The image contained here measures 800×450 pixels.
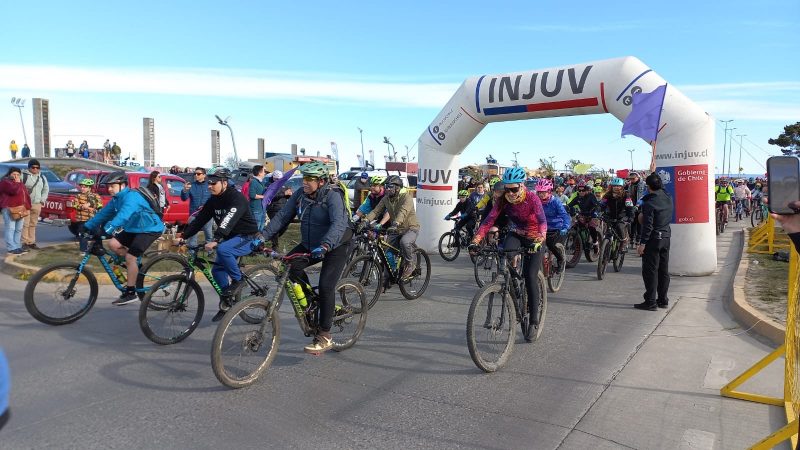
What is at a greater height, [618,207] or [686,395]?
[618,207]

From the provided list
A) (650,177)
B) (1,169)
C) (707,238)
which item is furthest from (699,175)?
(1,169)

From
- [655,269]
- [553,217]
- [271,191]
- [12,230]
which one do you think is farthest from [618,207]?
[12,230]

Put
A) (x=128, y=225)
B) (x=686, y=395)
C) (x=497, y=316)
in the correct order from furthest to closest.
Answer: (x=128, y=225) < (x=497, y=316) < (x=686, y=395)

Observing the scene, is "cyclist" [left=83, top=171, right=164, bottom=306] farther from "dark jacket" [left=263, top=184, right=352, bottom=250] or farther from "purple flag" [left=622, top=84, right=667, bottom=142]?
"purple flag" [left=622, top=84, right=667, bottom=142]

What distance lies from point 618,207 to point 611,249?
3.18 feet

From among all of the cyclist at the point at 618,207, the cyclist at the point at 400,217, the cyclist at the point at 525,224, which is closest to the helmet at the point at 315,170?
the cyclist at the point at 525,224

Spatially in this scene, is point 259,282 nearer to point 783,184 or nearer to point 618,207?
point 783,184

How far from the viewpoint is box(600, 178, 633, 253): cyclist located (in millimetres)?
11522

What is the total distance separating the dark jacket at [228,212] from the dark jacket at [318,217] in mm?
856

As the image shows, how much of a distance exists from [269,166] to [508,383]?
44.3 metres

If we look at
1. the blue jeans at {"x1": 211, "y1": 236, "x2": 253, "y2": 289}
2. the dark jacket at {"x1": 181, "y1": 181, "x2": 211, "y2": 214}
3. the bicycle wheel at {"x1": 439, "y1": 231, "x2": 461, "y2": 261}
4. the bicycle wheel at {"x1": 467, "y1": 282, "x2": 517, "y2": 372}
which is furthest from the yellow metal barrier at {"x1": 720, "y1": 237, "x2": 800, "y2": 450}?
the dark jacket at {"x1": 181, "y1": 181, "x2": 211, "y2": 214}

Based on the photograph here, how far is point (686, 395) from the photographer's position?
486 cm

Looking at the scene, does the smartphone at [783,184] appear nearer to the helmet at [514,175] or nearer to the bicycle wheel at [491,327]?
the bicycle wheel at [491,327]

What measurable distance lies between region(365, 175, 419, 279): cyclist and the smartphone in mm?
5947
